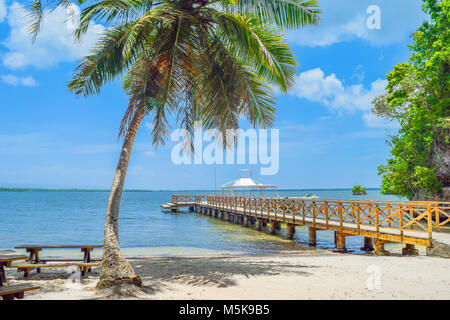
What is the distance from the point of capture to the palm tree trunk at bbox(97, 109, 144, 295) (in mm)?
6289

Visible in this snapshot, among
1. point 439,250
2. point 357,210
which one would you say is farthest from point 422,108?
point 439,250

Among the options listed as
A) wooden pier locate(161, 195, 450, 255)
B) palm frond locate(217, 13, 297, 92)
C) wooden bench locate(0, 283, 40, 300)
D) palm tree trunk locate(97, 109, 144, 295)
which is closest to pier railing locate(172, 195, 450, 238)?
wooden pier locate(161, 195, 450, 255)

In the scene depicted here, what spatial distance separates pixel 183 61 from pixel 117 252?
13.9ft

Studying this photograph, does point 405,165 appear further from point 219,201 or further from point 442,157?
point 219,201

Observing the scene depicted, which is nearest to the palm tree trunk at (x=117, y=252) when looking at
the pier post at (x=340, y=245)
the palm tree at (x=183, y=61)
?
the palm tree at (x=183, y=61)

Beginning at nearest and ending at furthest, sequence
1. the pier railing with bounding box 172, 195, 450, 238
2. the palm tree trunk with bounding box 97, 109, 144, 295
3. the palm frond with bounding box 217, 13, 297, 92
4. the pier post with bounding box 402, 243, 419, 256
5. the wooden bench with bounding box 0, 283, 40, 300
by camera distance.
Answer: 1. the wooden bench with bounding box 0, 283, 40, 300
2. the palm tree trunk with bounding box 97, 109, 144, 295
3. the palm frond with bounding box 217, 13, 297, 92
4. the pier post with bounding box 402, 243, 419, 256
5. the pier railing with bounding box 172, 195, 450, 238

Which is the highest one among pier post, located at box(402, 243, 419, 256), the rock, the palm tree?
the palm tree

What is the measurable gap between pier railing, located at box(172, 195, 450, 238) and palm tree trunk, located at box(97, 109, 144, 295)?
9484 millimetres

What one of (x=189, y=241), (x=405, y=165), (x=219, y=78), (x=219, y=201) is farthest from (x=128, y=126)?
(x=219, y=201)

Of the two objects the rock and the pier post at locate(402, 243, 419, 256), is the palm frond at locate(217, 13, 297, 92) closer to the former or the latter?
the rock

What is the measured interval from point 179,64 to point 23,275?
5.91 metres

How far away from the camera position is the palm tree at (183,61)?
22.7 ft

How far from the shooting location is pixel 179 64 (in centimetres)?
764

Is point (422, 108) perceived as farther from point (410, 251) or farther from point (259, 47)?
point (259, 47)
